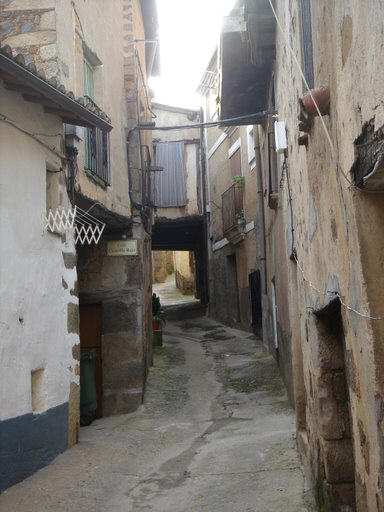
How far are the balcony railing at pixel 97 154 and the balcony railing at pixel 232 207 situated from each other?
6667 mm

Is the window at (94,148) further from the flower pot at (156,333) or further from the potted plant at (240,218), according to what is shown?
the potted plant at (240,218)

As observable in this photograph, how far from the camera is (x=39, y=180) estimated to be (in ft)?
22.3

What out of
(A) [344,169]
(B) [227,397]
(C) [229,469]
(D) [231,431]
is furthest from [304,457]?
(B) [227,397]

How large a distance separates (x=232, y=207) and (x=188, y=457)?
10339mm

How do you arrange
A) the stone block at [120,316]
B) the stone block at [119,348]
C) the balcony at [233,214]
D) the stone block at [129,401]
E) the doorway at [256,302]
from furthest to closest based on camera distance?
1. the balcony at [233,214]
2. the doorway at [256,302]
3. the stone block at [120,316]
4. the stone block at [119,348]
5. the stone block at [129,401]

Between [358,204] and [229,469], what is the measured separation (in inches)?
162

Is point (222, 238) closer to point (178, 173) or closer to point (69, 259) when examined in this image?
point (178, 173)

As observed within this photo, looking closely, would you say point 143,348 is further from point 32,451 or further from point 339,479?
point 339,479

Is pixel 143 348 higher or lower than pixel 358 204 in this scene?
lower

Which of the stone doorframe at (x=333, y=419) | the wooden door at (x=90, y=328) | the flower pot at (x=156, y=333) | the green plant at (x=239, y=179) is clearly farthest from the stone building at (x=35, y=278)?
the green plant at (x=239, y=179)

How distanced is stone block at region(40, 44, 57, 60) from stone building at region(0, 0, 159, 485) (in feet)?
0.04

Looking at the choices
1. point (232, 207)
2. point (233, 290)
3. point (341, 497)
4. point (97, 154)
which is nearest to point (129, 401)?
point (97, 154)

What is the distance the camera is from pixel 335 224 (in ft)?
11.4

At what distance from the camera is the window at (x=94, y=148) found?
8.58 m
